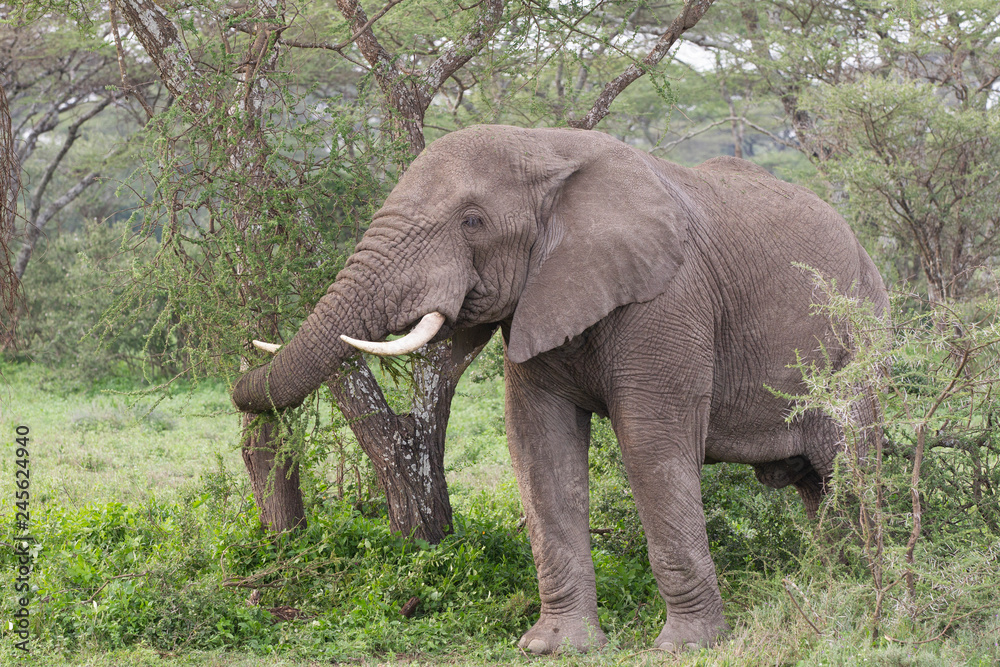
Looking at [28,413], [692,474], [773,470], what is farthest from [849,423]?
[28,413]

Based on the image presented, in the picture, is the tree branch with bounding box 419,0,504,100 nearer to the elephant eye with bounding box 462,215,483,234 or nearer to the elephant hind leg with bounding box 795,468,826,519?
the elephant eye with bounding box 462,215,483,234

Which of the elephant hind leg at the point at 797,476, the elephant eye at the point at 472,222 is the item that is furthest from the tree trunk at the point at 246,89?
the elephant hind leg at the point at 797,476

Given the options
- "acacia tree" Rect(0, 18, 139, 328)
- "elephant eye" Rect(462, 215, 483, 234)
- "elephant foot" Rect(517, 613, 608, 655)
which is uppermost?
"acacia tree" Rect(0, 18, 139, 328)

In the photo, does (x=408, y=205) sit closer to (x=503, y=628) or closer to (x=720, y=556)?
(x=503, y=628)

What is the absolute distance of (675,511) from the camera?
191 inches

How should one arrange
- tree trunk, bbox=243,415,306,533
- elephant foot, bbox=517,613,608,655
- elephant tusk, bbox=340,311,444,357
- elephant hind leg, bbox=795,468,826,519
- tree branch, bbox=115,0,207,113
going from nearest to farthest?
1. elephant tusk, bbox=340,311,444,357
2. elephant foot, bbox=517,613,608,655
3. tree branch, bbox=115,0,207,113
4. elephant hind leg, bbox=795,468,826,519
5. tree trunk, bbox=243,415,306,533

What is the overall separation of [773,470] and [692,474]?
1147mm

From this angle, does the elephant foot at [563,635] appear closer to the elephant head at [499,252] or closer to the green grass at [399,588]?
the green grass at [399,588]

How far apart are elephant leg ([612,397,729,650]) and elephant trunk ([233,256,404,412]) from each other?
1261 millimetres

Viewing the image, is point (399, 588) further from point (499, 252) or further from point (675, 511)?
point (499, 252)

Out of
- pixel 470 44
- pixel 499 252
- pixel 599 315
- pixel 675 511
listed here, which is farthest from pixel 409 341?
pixel 470 44

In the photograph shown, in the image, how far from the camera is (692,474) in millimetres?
4898

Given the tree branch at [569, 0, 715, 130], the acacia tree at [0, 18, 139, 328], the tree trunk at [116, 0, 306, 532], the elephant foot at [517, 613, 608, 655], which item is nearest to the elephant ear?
the elephant foot at [517, 613, 608, 655]

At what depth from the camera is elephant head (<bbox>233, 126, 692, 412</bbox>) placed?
14.5 feet
